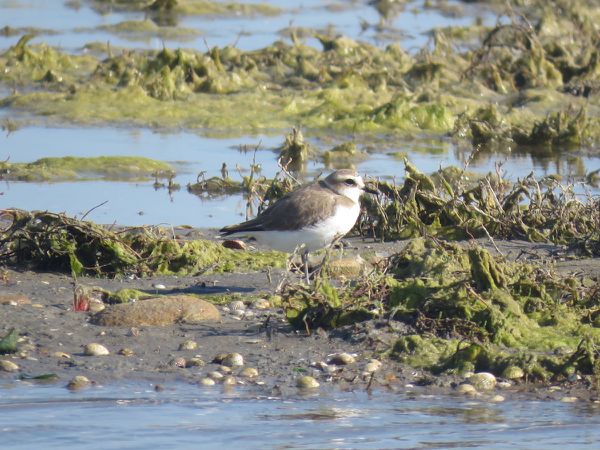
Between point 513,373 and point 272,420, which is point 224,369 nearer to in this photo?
point 272,420

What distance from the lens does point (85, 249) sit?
914 centimetres

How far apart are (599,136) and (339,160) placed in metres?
3.34

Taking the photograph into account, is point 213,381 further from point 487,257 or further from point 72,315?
point 487,257

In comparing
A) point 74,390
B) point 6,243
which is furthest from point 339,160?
point 74,390

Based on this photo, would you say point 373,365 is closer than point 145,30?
Yes

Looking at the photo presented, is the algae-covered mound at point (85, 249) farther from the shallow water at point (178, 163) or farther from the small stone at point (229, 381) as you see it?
the small stone at point (229, 381)

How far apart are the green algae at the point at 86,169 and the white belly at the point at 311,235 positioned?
438 centimetres

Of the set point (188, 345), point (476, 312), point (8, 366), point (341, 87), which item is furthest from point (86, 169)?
point (476, 312)

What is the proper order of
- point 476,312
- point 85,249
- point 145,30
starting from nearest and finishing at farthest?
point 476,312, point 85,249, point 145,30

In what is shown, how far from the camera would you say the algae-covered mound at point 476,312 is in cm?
734

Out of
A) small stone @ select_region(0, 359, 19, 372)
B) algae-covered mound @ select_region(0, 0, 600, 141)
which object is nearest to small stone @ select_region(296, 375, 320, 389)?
small stone @ select_region(0, 359, 19, 372)

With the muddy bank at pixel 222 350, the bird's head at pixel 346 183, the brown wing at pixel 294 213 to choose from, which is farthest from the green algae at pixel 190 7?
the muddy bank at pixel 222 350

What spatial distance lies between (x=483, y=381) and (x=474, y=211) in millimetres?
3298

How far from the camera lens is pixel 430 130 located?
15.7 metres
